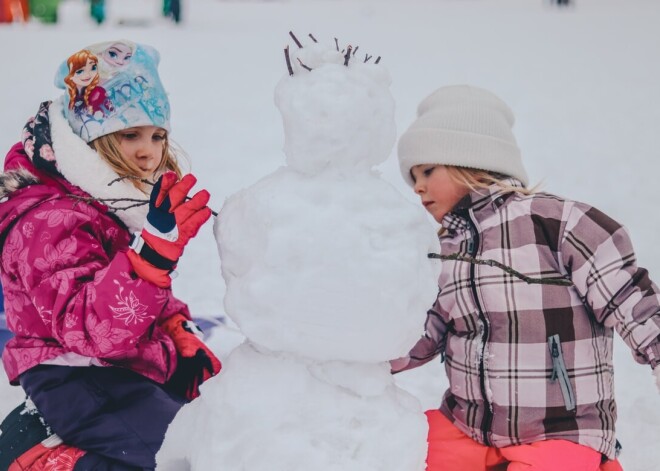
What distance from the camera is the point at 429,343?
1.99 metres

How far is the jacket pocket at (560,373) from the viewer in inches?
67.6

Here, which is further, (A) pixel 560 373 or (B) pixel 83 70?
(B) pixel 83 70

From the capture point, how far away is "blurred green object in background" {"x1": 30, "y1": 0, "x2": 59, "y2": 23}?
537 inches

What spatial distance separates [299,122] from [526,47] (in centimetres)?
1096

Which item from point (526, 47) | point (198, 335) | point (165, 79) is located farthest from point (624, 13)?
point (198, 335)

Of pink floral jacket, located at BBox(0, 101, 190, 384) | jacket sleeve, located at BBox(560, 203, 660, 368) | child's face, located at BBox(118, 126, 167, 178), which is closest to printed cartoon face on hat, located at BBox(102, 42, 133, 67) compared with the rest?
child's face, located at BBox(118, 126, 167, 178)

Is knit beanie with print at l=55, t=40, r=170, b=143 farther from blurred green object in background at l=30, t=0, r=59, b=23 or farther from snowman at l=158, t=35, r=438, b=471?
blurred green object in background at l=30, t=0, r=59, b=23

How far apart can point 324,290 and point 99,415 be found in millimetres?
978

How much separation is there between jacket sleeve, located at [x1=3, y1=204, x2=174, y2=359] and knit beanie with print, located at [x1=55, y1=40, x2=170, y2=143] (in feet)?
0.87

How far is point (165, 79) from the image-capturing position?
872 centimetres

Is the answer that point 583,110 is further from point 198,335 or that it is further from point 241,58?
point 198,335

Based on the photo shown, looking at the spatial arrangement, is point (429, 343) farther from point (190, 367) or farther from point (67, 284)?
point (67, 284)

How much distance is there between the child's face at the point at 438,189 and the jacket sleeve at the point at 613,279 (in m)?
0.33

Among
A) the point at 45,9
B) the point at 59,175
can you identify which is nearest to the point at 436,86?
the point at 59,175
